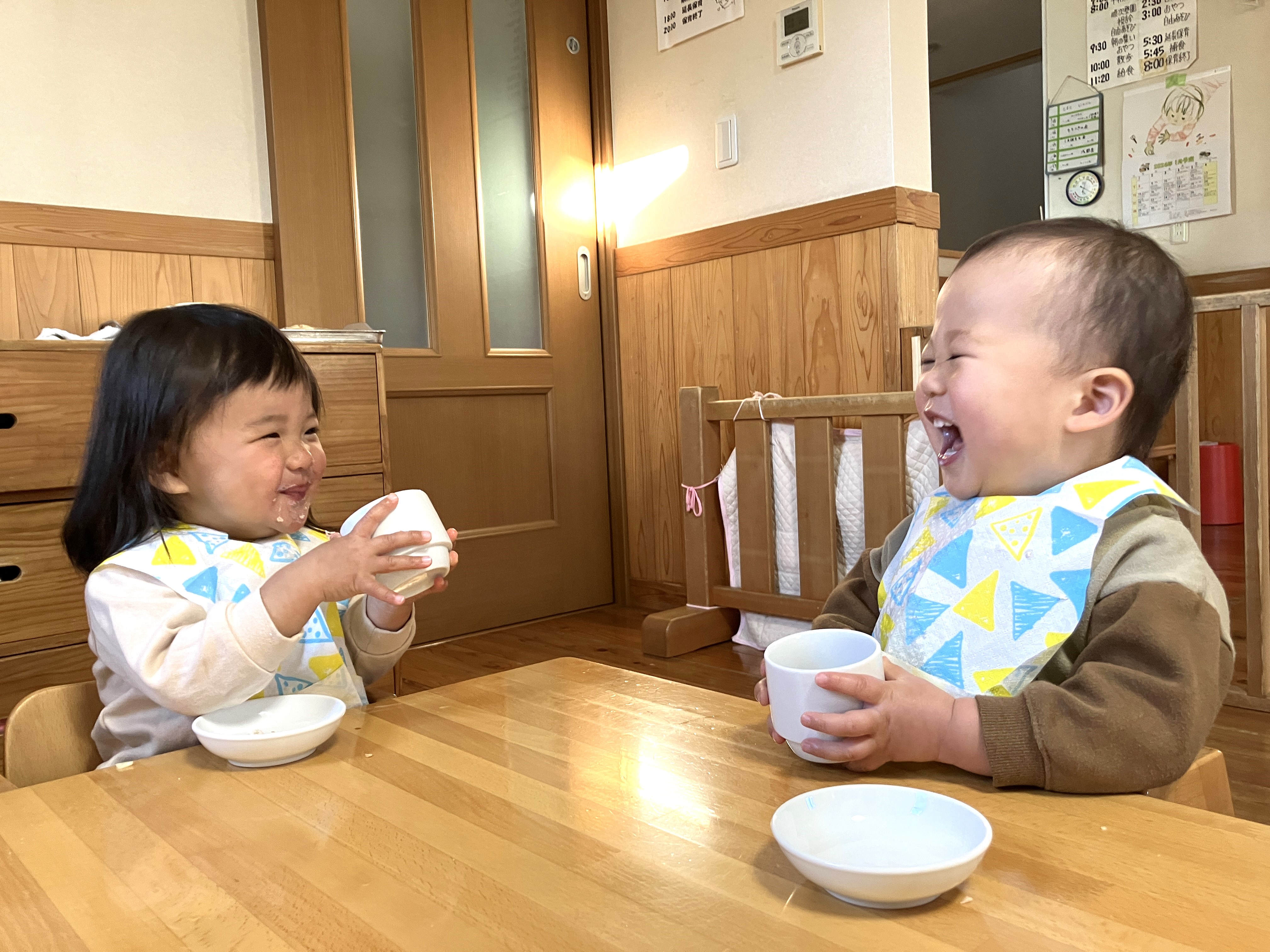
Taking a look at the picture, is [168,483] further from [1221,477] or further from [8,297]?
[1221,477]

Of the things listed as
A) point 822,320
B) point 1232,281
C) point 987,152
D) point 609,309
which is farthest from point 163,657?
point 987,152

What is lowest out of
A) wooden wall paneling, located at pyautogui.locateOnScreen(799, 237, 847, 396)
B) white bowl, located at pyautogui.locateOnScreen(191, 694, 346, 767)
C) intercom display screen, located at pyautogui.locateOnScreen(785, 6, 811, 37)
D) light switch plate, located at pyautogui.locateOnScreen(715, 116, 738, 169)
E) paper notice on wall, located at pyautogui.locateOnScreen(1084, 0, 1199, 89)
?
white bowl, located at pyautogui.locateOnScreen(191, 694, 346, 767)

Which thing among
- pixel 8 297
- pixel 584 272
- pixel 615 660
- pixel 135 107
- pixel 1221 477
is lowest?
pixel 615 660

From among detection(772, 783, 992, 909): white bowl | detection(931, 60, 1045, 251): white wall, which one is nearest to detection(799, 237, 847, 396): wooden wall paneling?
detection(772, 783, 992, 909): white bowl

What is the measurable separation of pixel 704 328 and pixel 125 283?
172 centimetres

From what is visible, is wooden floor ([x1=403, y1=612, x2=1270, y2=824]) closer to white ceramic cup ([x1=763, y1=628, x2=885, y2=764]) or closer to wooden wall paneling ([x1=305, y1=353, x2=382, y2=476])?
wooden wall paneling ([x1=305, y1=353, x2=382, y2=476])

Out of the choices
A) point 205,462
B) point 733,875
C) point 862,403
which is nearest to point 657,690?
Answer: point 733,875

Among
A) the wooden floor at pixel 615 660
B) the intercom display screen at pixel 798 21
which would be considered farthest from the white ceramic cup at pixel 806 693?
the intercom display screen at pixel 798 21

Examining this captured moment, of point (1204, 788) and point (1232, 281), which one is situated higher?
point (1232, 281)

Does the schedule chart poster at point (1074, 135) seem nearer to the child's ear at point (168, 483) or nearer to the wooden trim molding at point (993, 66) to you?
the wooden trim molding at point (993, 66)

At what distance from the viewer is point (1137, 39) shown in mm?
4109

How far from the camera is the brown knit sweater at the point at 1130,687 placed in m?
0.63

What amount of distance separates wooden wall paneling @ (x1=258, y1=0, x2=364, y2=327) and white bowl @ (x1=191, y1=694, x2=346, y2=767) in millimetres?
2148

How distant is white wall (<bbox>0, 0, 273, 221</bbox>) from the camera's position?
2.41 metres
